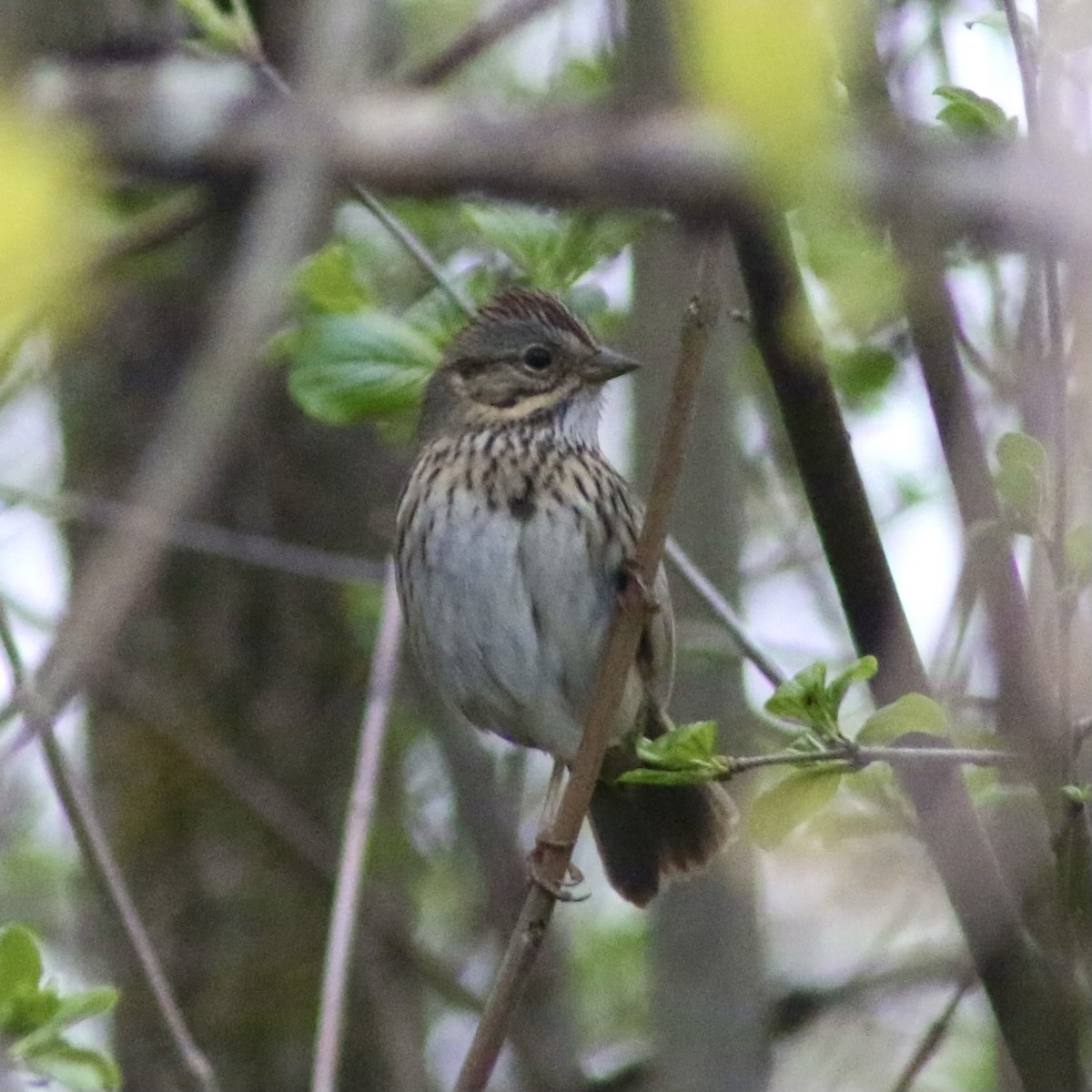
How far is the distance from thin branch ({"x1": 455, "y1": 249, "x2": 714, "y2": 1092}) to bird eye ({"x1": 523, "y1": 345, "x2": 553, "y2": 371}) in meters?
1.21

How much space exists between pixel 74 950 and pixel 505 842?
4.78 ft

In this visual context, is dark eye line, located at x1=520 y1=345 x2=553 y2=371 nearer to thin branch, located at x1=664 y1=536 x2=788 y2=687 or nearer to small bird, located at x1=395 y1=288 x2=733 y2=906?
small bird, located at x1=395 y1=288 x2=733 y2=906

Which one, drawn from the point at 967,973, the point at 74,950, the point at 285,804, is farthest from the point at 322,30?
the point at 74,950

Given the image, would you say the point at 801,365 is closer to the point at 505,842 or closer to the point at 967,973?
the point at 967,973

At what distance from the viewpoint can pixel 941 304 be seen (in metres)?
2.57

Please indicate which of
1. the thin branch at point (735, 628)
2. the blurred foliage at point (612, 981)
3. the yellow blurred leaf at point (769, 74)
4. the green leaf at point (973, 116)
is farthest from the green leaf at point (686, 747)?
the blurred foliage at point (612, 981)

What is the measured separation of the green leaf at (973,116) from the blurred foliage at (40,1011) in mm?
1670

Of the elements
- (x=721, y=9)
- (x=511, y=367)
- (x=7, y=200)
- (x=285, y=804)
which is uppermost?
(x=511, y=367)

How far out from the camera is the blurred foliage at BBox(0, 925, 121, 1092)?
274 centimetres

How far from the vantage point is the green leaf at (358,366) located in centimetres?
339

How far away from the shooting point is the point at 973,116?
2.66 metres

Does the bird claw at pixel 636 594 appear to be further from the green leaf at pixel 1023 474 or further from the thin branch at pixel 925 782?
the green leaf at pixel 1023 474

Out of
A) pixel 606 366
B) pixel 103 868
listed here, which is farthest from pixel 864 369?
pixel 103 868


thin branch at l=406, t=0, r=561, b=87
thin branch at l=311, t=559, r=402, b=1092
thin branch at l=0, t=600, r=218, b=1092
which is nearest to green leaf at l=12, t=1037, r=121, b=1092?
thin branch at l=0, t=600, r=218, b=1092
